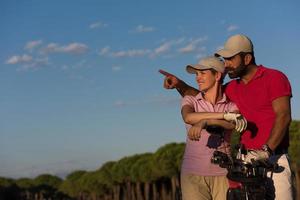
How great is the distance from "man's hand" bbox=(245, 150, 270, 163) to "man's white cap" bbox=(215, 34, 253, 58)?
35.7 inches

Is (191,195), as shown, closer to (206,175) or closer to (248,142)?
(206,175)

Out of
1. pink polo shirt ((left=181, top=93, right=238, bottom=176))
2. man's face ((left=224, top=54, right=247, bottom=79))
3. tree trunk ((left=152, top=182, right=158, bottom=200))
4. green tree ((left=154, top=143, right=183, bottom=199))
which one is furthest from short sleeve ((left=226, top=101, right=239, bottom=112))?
tree trunk ((left=152, top=182, right=158, bottom=200))

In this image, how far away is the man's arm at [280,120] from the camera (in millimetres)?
4852

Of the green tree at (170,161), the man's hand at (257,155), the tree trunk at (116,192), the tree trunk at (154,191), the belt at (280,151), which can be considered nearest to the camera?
the man's hand at (257,155)

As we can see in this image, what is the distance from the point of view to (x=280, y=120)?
16.2ft

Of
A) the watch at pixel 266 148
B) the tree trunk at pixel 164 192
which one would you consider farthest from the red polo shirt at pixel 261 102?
the tree trunk at pixel 164 192

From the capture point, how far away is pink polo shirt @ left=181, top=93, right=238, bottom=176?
5430mm

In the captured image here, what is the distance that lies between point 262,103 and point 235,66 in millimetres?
368

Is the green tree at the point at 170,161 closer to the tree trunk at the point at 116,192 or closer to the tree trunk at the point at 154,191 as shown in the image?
the tree trunk at the point at 154,191

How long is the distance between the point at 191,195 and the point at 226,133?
56 centimetres

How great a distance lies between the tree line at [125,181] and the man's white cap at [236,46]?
26.1 meters

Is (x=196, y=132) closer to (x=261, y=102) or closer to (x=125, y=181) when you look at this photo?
(x=261, y=102)

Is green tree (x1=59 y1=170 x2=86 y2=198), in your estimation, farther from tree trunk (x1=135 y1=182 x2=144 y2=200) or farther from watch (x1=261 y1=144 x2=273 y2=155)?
watch (x1=261 y1=144 x2=273 y2=155)

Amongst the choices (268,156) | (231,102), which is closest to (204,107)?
(231,102)
